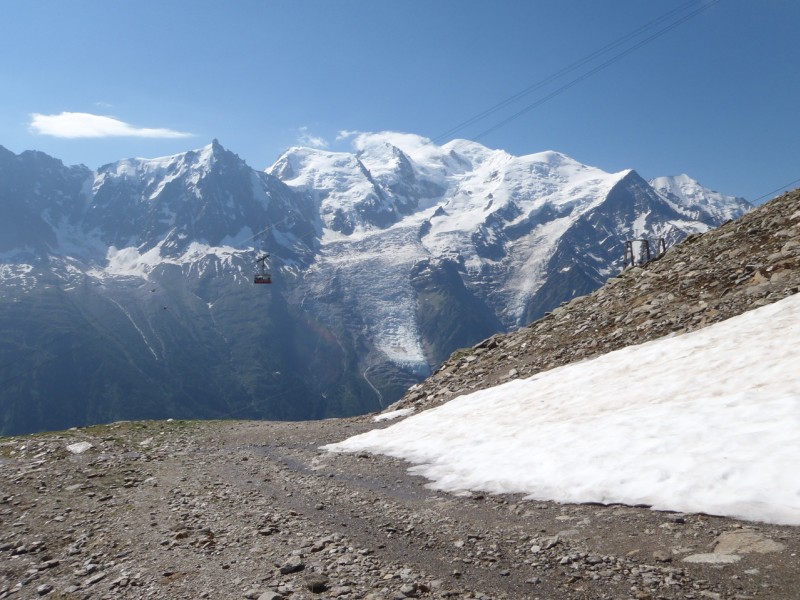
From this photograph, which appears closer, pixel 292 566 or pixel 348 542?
pixel 292 566

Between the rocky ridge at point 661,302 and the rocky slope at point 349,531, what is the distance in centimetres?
16

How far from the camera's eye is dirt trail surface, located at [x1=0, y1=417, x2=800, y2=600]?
955cm

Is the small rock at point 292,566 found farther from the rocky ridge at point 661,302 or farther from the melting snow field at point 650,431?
the rocky ridge at point 661,302

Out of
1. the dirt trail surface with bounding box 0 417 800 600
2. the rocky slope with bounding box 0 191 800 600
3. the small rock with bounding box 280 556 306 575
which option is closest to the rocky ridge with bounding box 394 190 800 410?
the rocky slope with bounding box 0 191 800 600

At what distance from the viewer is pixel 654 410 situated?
17.8m

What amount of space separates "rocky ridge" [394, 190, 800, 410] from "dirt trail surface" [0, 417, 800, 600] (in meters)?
12.6

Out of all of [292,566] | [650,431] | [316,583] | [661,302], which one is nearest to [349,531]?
[292,566]

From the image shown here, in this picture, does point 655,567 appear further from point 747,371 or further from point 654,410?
point 747,371

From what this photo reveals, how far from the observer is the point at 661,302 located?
29766mm

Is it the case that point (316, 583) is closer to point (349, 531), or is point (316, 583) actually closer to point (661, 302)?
point (349, 531)

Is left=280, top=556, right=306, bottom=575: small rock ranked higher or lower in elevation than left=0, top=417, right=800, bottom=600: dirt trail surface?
higher

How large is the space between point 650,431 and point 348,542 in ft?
28.9

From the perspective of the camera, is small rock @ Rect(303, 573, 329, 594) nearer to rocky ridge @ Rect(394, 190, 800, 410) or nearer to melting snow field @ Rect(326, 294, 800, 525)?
melting snow field @ Rect(326, 294, 800, 525)

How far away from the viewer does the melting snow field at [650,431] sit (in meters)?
12.6
